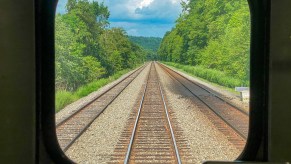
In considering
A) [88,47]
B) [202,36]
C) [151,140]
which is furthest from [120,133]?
[202,36]

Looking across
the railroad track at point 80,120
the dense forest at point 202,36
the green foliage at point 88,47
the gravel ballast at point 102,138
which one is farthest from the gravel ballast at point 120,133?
the dense forest at point 202,36

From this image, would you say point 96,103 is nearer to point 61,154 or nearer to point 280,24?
point 61,154

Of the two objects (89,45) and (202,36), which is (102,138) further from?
(202,36)

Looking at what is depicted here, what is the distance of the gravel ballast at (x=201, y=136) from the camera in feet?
15.4

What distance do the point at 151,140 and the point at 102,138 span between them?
3.13 feet

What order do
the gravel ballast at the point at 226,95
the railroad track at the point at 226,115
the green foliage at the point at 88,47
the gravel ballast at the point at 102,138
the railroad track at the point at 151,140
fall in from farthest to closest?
the gravel ballast at the point at 226,95
the green foliage at the point at 88,47
the railroad track at the point at 226,115
the gravel ballast at the point at 102,138
the railroad track at the point at 151,140

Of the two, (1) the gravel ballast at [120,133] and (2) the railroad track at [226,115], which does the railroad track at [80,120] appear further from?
(2) the railroad track at [226,115]

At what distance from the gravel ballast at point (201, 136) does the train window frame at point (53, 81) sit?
0.98 metres

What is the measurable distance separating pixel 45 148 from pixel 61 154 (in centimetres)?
12

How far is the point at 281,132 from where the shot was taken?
186 cm

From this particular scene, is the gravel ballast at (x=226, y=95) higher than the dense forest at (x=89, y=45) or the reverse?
the reverse

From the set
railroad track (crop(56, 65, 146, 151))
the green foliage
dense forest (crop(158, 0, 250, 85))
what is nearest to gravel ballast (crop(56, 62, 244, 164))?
railroad track (crop(56, 65, 146, 151))
